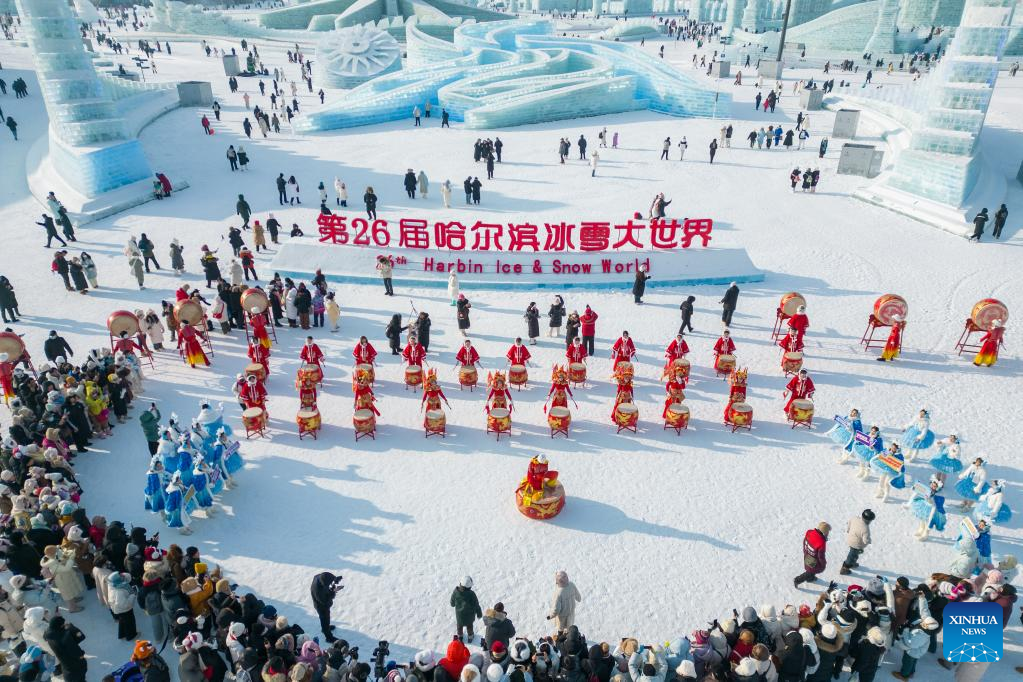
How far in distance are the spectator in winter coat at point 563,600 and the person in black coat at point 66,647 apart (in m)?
5.74

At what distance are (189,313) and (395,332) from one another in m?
4.77

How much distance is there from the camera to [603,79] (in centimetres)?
3769

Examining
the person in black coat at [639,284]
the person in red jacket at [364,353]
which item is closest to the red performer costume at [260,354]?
the person in red jacket at [364,353]

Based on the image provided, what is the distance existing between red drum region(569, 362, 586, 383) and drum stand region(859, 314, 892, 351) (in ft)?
23.3

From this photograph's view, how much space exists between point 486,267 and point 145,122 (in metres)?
27.4

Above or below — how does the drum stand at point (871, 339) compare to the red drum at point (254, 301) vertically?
below

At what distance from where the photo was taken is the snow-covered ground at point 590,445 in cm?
984

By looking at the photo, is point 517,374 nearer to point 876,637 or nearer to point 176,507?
point 176,507

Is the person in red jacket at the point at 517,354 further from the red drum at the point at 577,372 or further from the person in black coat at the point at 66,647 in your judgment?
the person in black coat at the point at 66,647

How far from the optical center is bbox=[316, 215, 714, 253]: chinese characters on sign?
1883cm

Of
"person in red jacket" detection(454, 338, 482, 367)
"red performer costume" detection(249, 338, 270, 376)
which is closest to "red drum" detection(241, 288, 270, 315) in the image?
"red performer costume" detection(249, 338, 270, 376)

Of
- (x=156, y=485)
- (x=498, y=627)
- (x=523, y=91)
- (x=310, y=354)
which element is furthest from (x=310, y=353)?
(x=523, y=91)

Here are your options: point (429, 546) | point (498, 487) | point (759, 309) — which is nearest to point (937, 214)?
point (759, 309)

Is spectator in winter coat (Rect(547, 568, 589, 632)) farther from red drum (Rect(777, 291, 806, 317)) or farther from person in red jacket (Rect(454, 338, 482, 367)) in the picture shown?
red drum (Rect(777, 291, 806, 317))
